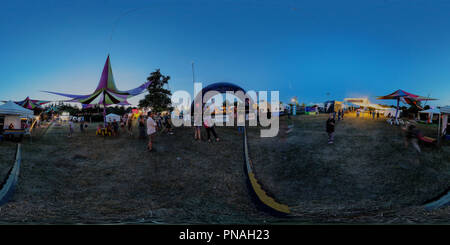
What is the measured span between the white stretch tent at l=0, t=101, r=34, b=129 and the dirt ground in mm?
2326

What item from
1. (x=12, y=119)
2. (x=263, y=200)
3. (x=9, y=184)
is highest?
(x=12, y=119)

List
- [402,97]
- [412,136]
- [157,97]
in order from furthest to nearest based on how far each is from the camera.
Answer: [157,97], [402,97], [412,136]

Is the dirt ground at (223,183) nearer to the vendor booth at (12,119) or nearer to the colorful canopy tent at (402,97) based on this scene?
the vendor booth at (12,119)

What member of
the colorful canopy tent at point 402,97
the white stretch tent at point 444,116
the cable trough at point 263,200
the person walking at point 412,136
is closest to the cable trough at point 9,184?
the cable trough at point 263,200

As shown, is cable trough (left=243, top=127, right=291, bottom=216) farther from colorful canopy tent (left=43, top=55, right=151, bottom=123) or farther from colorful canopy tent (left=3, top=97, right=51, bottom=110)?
colorful canopy tent (left=3, top=97, right=51, bottom=110)

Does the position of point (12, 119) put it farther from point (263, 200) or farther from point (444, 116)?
point (444, 116)

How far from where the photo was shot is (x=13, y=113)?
8336 millimetres

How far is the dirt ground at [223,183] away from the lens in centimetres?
283

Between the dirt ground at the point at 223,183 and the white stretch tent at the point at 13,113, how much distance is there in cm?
233

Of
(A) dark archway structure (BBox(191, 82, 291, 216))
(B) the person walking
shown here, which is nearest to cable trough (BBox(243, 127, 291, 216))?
(A) dark archway structure (BBox(191, 82, 291, 216))

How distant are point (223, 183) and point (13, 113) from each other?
38.0 ft

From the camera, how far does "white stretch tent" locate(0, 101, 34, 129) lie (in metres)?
8.23

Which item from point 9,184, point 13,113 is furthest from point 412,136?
point 13,113
